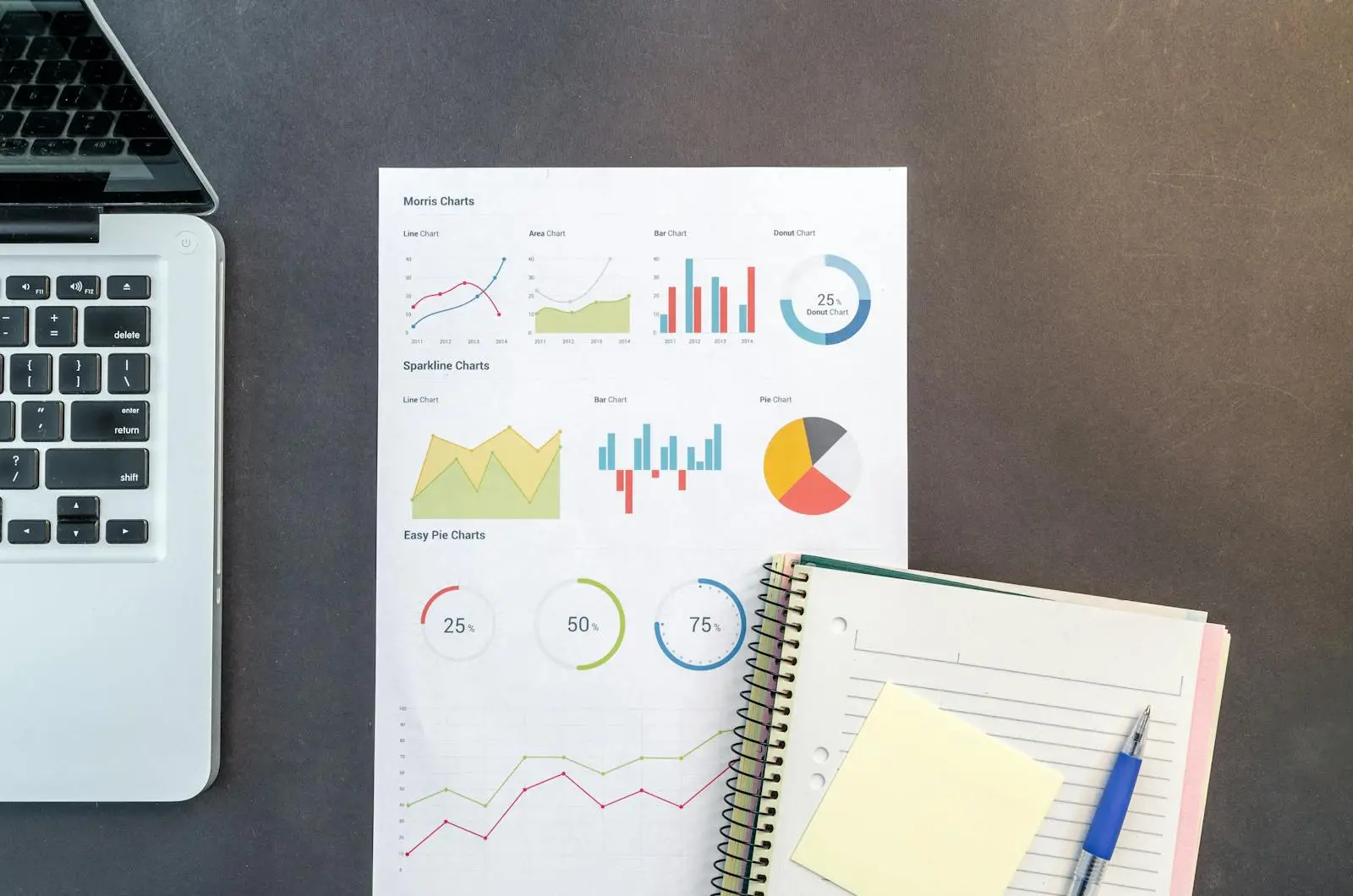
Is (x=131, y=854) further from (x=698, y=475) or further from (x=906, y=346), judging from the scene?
(x=906, y=346)

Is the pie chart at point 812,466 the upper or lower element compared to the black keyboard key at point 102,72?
lower

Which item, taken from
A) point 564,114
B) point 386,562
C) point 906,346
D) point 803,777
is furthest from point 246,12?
point 803,777

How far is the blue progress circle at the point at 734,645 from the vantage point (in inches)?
23.2

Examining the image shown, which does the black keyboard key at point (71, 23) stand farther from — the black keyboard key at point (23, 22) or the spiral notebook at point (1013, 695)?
the spiral notebook at point (1013, 695)

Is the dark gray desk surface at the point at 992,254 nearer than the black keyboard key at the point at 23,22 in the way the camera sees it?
No

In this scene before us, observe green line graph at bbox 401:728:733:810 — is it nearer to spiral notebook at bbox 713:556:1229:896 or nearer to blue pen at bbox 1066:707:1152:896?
spiral notebook at bbox 713:556:1229:896

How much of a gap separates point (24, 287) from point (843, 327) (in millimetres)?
518

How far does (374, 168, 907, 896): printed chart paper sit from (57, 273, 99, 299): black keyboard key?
176 millimetres

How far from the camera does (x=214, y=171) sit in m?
0.60

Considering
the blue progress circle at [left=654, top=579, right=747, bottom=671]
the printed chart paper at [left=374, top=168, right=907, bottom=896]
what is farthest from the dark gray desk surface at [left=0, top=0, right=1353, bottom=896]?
the blue progress circle at [left=654, top=579, right=747, bottom=671]

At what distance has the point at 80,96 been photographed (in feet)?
1.76

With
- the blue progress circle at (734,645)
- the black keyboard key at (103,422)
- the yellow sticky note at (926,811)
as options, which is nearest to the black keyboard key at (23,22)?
the black keyboard key at (103,422)

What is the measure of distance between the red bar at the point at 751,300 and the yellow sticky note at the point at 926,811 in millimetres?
260

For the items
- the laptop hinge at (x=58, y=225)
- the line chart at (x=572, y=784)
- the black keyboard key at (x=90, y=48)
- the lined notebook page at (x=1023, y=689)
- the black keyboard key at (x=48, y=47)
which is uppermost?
the black keyboard key at (x=90, y=48)
